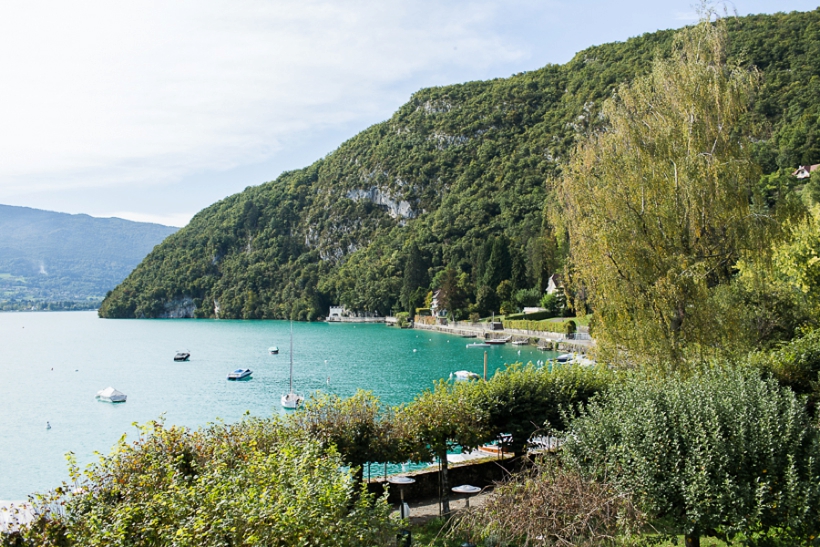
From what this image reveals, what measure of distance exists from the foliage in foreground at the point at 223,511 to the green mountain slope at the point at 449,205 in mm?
81107

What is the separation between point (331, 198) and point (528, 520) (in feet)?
638

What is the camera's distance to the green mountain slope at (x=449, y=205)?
83.0m

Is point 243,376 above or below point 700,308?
below

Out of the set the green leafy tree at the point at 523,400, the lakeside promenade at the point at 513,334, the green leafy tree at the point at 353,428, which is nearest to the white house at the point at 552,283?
the lakeside promenade at the point at 513,334

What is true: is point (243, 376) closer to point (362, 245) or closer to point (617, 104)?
point (617, 104)

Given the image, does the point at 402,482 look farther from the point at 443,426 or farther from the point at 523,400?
the point at 523,400

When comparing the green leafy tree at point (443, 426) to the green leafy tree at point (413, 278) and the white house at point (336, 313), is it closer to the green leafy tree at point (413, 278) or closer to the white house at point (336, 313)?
the green leafy tree at point (413, 278)

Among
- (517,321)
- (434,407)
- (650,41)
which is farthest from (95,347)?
(650,41)

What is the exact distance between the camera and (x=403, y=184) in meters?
178

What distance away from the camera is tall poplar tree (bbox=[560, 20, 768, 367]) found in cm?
1420

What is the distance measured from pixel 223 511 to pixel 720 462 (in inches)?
240

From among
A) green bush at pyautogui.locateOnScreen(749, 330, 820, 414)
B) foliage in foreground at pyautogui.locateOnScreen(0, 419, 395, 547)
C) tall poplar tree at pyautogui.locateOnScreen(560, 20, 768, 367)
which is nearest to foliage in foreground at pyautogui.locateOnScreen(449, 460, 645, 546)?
foliage in foreground at pyautogui.locateOnScreen(0, 419, 395, 547)

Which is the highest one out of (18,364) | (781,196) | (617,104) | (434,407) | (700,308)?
(617,104)

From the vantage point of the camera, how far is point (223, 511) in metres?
5.53
